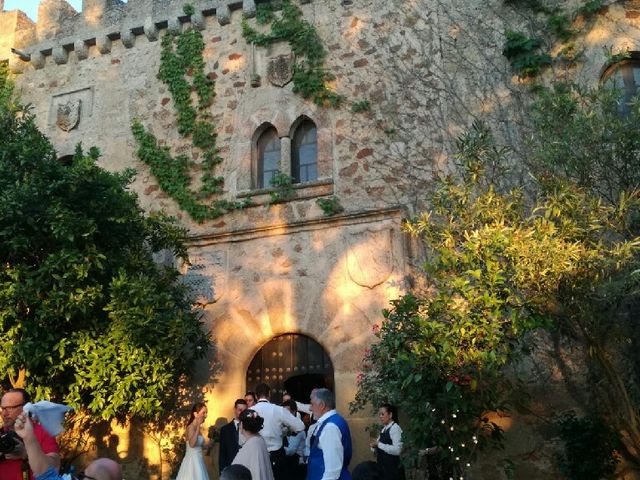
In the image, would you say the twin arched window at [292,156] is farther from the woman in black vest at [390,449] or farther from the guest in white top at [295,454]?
the woman in black vest at [390,449]

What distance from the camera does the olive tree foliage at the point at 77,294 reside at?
769 centimetres

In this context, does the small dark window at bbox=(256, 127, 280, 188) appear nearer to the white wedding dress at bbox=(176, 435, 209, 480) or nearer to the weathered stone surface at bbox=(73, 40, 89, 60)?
the weathered stone surface at bbox=(73, 40, 89, 60)

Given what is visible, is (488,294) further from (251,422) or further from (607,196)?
(251,422)

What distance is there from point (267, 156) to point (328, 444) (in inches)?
235

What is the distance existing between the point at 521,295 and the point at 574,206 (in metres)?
0.92

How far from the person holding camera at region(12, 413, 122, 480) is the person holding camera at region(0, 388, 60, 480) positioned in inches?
1.5

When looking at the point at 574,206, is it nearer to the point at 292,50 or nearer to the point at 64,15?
the point at 292,50

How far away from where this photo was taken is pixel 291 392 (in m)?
9.34

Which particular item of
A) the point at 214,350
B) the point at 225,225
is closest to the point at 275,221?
the point at 225,225

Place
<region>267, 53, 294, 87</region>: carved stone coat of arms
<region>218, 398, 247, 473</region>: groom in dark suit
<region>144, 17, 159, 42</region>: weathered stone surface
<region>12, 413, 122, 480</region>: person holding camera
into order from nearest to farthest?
<region>12, 413, 122, 480</region>: person holding camera, <region>218, 398, 247, 473</region>: groom in dark suit, <region>267, 53, 294, 87</region>: carved stone coat of arms, <region>144, 17, 159, 42</region>: weathered stone surface

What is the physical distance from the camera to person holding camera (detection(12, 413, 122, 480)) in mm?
3070

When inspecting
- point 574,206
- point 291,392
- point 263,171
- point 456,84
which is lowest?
point 291,392

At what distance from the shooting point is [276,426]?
6.51 meters

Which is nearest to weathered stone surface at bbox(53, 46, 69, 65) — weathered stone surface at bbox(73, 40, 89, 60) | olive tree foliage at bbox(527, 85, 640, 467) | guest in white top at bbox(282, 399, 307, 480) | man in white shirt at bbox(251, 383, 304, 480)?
weathered stone surface at bbox(73, 40, 89, 60)
